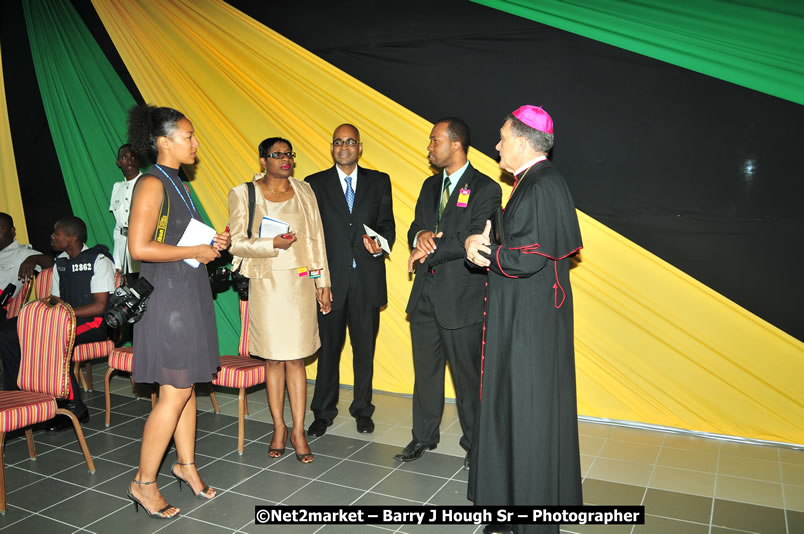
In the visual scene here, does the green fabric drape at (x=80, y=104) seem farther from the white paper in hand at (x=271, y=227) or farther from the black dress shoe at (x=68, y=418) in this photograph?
the white paper in hand at (x=271, y=227)

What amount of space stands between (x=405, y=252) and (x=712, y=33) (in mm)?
2575

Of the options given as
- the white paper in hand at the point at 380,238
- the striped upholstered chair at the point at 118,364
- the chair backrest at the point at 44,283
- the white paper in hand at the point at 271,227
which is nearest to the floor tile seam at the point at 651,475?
the white paper in hand at the point at 380,238

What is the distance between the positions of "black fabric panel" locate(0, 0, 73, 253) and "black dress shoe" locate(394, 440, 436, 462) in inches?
177

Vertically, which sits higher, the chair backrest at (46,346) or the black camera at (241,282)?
the black camera at (241,282)

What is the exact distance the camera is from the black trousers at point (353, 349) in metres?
4.12

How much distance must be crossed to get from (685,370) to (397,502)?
2.22 meters

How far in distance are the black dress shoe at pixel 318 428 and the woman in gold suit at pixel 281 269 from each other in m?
0.42

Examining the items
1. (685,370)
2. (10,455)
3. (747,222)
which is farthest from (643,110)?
(10,455)

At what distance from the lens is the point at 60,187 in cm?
621

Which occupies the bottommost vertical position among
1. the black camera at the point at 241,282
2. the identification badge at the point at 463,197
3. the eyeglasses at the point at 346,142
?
the black camera at the point at 241,282

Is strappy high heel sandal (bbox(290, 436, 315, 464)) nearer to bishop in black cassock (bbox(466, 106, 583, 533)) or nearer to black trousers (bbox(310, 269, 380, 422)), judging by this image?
black trousers (bbox(310, 269, 380, 422))

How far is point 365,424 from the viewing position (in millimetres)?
4191

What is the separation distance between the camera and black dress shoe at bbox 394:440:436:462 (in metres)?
3.68

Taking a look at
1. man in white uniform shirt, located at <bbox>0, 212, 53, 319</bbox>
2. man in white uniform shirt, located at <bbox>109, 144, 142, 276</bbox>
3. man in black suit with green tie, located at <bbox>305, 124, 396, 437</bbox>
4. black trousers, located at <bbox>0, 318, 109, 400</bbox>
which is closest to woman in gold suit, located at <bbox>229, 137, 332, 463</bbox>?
man in black suit with green tie, located at <bbox>305, 124, 396, 437</bbox>
